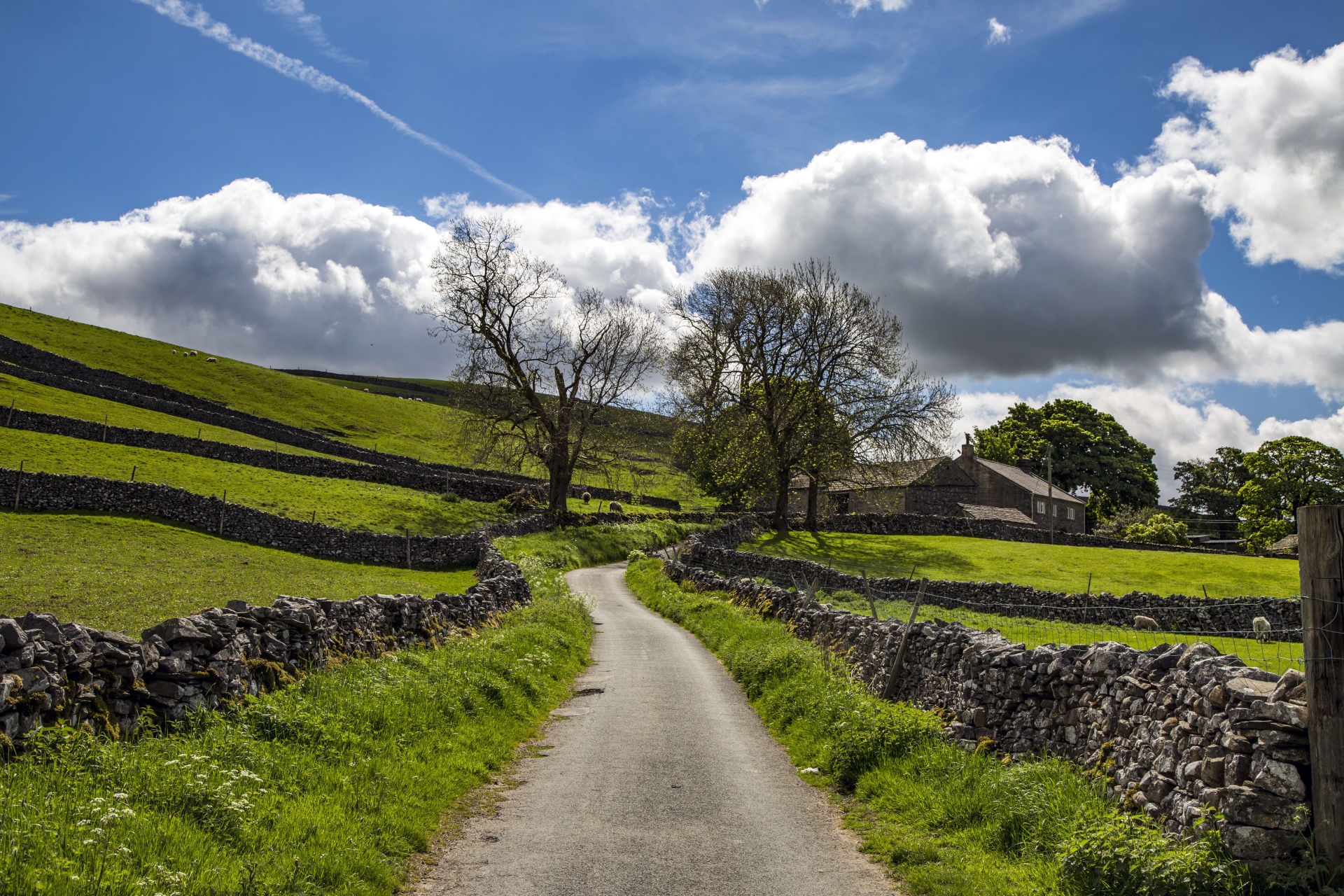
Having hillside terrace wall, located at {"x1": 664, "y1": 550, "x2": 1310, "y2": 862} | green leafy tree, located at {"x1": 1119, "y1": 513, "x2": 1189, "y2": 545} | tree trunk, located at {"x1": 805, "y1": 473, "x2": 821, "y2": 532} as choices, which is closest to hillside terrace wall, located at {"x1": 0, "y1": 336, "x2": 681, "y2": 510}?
tree trunk, located at {"x1": 805, "y1": 473, "x2": 821, "y2": 532}

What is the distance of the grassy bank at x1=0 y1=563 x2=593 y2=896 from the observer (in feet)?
15.5

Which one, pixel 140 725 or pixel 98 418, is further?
pixel 98 418

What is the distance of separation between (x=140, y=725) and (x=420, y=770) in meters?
2.59

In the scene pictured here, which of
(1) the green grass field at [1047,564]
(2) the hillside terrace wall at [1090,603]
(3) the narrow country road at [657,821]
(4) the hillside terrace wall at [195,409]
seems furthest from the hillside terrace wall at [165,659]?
(4) the hillside terrace wall at [195,409]

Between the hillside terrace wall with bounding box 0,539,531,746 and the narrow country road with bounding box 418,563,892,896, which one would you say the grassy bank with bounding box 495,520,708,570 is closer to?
the hillside terrace wall with bounding box 0,539,531,746

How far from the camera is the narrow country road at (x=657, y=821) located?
6.27m

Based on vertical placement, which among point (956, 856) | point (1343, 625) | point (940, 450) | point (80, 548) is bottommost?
point (80, 548)

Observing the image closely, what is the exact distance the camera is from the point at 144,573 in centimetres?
2231

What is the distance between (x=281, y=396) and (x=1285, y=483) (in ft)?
328

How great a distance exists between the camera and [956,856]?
6.59m

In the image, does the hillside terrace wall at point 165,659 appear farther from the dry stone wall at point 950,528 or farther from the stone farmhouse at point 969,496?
the stone farmhouse at point 969,496

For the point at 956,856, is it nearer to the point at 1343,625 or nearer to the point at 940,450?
the point at 1343,625

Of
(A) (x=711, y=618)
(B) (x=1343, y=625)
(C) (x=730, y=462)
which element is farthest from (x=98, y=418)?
(B) (x=1343, y=625)

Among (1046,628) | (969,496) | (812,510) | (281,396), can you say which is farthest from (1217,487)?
(281,396)
